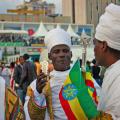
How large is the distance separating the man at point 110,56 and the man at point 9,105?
1.62 feet

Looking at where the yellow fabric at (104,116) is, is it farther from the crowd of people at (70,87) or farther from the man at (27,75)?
the man at (27,75)

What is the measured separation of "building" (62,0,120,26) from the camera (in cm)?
10095

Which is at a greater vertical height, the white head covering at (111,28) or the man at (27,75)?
the white head covering at (111,28)

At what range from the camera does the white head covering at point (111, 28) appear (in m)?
2.46

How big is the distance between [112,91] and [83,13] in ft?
331

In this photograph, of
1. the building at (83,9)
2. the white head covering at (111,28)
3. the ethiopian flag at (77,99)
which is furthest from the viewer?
the building at (83,9)

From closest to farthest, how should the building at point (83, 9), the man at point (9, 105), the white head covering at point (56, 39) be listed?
the man at point (9, 105) < the white head covering at point (56, 39) < the building at point (83, 9)

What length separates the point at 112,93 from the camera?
2.37 meters

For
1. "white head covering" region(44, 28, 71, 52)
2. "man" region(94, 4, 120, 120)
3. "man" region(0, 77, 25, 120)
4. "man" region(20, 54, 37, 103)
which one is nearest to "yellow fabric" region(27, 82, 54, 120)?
"white head covering" region(44, 28, 71, 52)

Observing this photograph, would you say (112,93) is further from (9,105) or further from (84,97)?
(9,105)

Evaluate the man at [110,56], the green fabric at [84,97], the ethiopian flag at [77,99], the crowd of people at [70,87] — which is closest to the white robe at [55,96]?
the crowd of people at [70,87]

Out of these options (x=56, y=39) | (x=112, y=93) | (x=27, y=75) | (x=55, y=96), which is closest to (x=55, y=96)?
(x=55, y=96)

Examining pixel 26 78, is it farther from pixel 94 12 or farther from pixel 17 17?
pixel 94 12

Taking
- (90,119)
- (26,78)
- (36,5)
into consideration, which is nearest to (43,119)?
(90,119)
